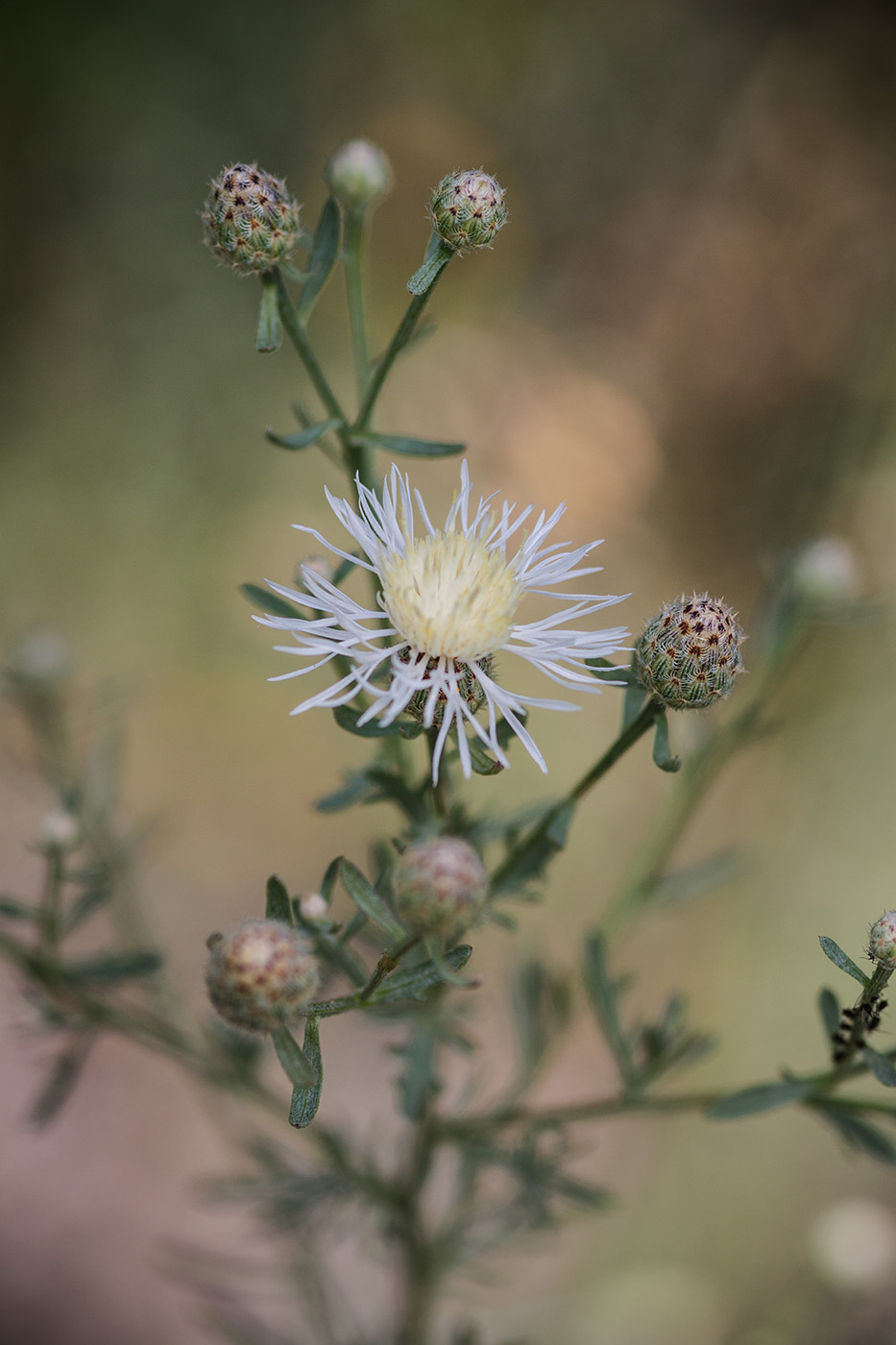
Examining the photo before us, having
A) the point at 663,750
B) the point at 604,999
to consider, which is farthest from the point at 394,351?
the point at 604,999

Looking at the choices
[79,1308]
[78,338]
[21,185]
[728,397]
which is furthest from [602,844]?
[21,185]

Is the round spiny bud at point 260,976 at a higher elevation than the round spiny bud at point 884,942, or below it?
below

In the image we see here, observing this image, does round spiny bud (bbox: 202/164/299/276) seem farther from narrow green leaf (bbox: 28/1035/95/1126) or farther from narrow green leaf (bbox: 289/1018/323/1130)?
narrow green leaf (bbox: 28/1035/95/1126)

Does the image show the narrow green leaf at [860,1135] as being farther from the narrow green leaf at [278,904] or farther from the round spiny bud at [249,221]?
the round spiny bud at [249,221]

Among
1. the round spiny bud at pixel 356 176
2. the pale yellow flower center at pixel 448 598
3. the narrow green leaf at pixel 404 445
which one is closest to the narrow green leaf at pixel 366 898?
the pale yellow flower center at pixel 448 598

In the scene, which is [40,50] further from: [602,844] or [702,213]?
[602,844]

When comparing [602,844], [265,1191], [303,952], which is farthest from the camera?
[602,844]

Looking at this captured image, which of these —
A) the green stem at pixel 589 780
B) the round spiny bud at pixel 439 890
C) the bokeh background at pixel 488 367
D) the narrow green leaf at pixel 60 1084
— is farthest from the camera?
the bokeh background at pixel 488 367
